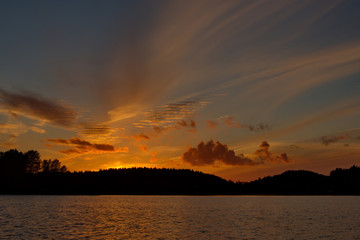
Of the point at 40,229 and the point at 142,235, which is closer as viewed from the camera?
the point at 142,235

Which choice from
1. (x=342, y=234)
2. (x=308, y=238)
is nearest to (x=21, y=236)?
(x=308, y=238)

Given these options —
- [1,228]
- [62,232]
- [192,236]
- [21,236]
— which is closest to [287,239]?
[192,236]

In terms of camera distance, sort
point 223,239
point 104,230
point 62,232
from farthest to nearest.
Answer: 1. point 104,230
2. point 62,232
3. point 223,239

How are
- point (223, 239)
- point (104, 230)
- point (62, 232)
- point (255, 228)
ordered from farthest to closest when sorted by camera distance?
1. point (255, 228)
2. point (104, 230)
3. point (62, 232)
4. point (223, 239)

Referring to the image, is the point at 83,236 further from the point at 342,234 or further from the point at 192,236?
the point at 342,234

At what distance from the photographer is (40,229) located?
224 ft

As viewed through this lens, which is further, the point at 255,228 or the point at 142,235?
the point at 255,228

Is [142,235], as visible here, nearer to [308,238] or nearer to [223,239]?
[223,239]

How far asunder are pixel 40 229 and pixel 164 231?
87.3 feet

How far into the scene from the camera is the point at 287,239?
196 ft

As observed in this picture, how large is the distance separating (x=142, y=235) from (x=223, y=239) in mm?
15588

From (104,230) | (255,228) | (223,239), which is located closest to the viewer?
(223,239)

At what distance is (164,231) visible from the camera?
67500 mm

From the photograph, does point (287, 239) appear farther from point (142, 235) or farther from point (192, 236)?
point (142, 235)
